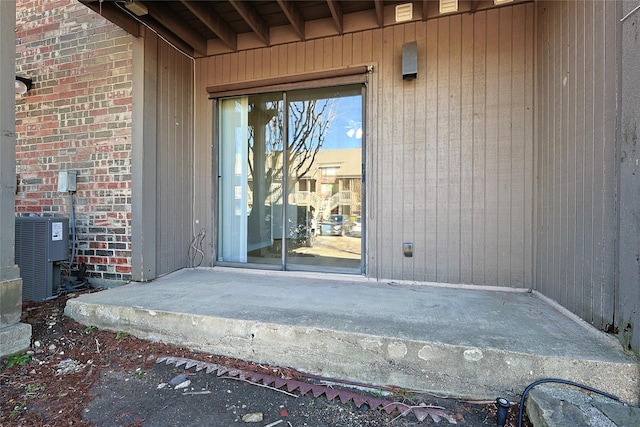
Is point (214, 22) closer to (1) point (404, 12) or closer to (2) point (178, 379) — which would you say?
(1) point (404, 12)

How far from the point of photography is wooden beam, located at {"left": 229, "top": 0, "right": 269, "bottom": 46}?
117 inches

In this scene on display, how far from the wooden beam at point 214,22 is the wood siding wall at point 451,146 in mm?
1048

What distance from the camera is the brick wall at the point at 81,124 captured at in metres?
3.34

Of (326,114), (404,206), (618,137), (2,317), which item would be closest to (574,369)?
(618,137)

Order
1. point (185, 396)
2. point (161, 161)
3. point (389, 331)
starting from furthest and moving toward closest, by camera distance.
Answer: point (161, 161) → point (389, 331) → point (185, 396)

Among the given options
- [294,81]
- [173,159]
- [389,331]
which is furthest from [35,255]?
[389,331]

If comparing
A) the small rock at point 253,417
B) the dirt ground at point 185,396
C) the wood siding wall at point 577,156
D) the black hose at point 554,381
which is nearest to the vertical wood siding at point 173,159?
the dirt ground at point 185,396

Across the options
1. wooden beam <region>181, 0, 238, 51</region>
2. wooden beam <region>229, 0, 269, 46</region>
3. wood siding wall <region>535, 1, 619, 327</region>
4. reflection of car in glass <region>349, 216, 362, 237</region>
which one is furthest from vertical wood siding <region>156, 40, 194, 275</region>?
wood siding wall <region>535, 1, 619, 327</region>

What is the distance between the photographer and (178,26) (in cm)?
336

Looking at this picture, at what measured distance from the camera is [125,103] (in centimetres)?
332

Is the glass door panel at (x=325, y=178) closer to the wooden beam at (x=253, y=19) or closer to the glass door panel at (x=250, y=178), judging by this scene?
the glass door panel at (x=250, y=178)

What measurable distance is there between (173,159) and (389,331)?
303 centimetres

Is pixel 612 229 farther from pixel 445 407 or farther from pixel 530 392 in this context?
pixel 445 407

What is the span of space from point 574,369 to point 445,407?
673 mm
